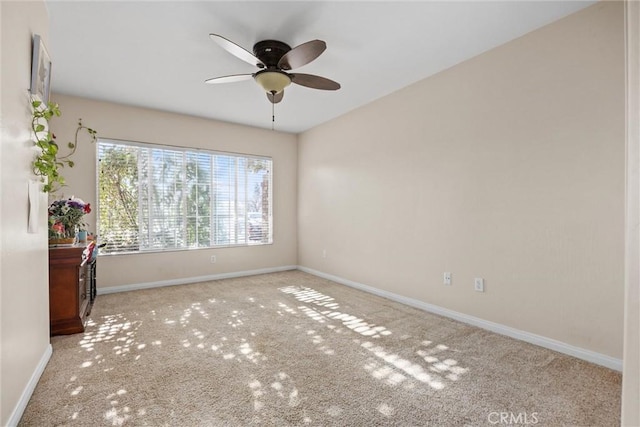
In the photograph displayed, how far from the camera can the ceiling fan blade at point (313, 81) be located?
2.75 meters

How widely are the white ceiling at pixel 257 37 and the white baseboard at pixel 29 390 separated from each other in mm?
2593

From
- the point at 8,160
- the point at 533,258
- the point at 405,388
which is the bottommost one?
the point at 405,388

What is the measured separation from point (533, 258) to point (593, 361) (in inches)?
32.3

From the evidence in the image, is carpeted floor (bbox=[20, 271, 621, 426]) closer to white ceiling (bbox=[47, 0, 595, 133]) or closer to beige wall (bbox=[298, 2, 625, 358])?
beige wall (bbox=[298, 2, 625, 358])

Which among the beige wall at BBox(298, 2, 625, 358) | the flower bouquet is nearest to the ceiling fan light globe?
the beige wall at BBox(298, 2, 625, 358)

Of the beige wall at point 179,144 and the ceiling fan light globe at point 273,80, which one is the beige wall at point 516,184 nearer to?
the ceiling fan light globe at point 273,80

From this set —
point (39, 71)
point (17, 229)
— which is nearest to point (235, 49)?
point (39, 71)

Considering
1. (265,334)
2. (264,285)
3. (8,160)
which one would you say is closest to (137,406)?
(265,334)

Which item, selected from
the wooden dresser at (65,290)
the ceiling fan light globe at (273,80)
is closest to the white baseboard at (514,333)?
the ceiling fan light globe at (273,80)

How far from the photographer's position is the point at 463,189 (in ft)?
10.4

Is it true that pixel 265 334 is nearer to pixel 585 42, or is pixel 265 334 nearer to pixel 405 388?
pixel 405 388

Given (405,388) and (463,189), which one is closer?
(405,388)

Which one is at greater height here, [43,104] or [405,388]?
[43,104]

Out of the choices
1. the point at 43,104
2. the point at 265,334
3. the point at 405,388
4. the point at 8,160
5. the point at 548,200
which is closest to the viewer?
the point at 8,160
